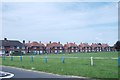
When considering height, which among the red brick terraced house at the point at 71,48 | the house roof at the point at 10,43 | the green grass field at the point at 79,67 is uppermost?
the house roof at the point at 10,43

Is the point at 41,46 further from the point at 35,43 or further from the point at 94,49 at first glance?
the point at 94,49

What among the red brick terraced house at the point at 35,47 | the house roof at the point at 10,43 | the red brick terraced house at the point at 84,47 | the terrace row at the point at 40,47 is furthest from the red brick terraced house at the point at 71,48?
the house roof at the point at 10,43

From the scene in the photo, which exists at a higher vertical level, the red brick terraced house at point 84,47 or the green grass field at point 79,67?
the red brick terraced house at point 84,47

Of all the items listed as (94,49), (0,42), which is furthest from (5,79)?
(94,49)

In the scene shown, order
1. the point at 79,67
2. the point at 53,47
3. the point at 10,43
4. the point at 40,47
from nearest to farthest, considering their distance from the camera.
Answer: the point at 79,67 → the point at 10,43 → the point at 40,47 → the point at 53,47

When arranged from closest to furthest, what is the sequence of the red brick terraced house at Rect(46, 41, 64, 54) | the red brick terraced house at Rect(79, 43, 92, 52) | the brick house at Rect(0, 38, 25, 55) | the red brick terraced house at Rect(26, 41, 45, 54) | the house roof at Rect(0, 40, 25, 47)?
1. the brick house at Rect(0, 38, 25, 55)
2. the house roof at Rect(0, 40, 25, 47)
3. the red brick terraced house at Rect(26, 41, 45, 54)
4. the red brick terraced house at Rect(46, 41, 64, 54)
5. the red brick terraced house at Rect(79, 43, 92, 52)

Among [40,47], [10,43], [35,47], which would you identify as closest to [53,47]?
[40,47]

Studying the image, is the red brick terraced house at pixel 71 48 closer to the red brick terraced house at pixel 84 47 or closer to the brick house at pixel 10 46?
the red brick terraced house at pixel 84 47

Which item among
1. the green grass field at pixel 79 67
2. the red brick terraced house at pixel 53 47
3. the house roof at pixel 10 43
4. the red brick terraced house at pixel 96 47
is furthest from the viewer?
the red brick terraced house at pixel 96 47

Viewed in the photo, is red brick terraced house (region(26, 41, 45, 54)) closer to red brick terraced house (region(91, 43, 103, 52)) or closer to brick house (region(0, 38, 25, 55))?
brick house (region(0, 38, 25, 55))

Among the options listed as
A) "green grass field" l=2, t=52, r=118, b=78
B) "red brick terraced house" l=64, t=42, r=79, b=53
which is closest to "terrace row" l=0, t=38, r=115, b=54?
"red brick terraced house" l=64, t=42, r=79, b=53

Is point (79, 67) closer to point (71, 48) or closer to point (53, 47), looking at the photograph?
point (53, 47)

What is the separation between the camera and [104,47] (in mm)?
171500

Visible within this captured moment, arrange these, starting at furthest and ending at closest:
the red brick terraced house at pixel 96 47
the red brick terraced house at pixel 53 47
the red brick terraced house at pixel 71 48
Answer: the red brick terraced house at pixel 96 47 → the red brick terraced house at pixel 71 48 → the red brick terraced house at pixel 53 47
